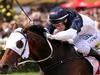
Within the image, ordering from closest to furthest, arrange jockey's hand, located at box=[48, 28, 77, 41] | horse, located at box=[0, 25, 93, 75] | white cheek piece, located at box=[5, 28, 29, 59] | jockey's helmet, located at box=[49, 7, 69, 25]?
1. white cheek piece, located at box=[5, 28, 29, 59]
2. horse, located at box=[0, 25, 93, 75]
3. jockey's hand, located at box=[48, 28, 77, 41]
4. jockey's helmet, located at box=[49, 7, 69, 25]

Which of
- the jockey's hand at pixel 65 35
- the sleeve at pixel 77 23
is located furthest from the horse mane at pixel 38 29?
the sleeve at pixel 77 23

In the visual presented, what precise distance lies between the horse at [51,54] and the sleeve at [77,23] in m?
0.24

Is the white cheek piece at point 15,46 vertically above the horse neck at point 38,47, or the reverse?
the white cheek piece at point 15,46

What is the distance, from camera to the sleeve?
7207 millimetres

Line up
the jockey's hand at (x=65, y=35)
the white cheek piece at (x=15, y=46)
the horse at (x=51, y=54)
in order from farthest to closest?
the jockey's hand at (x=65, y=35) < the horse at (x=51, y=54) < the white cheek piece at (x=15, y=46)

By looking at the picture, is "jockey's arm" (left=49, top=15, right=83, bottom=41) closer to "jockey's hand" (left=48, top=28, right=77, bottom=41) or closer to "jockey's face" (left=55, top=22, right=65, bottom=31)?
"jockey's hand" (left=48, top=28, right=77, bottom=41)

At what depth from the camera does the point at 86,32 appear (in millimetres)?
7828

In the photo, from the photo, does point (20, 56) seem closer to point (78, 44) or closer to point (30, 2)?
point (78, 44)

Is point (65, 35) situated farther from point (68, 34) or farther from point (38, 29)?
point (38, 29)

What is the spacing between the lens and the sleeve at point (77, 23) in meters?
7.21

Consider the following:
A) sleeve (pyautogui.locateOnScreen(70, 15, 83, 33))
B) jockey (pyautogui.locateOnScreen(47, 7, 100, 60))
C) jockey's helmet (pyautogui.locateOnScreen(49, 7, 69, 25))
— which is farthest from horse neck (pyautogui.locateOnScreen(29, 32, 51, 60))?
sleeve (pyautogui.locateOnScreen(70, 15, 83, 33))

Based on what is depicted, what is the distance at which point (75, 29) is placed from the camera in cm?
715

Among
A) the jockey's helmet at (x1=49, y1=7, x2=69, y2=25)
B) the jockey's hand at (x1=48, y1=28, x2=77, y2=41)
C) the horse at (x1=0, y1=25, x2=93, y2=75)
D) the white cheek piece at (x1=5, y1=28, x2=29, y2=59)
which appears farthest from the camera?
the jockey's helmet at (x1=49, y1=7, x2=69, y2=25)

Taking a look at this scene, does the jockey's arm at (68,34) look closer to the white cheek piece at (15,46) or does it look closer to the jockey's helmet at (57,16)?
the jockey's helmet at (57,16)
